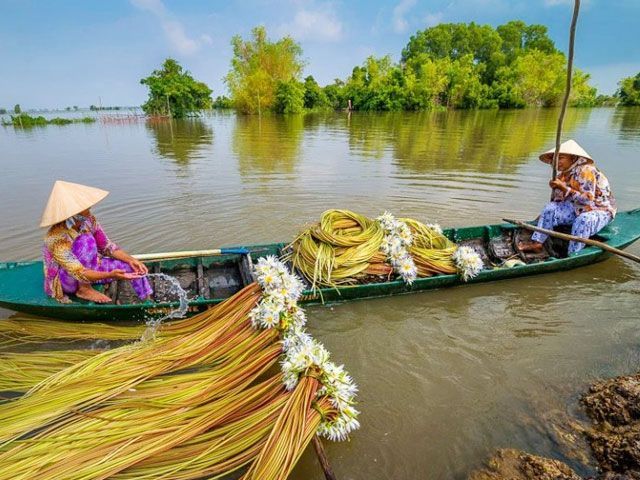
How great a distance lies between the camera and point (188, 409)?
105 inches

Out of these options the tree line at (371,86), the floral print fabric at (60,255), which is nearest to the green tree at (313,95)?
the tree line at (371,86)

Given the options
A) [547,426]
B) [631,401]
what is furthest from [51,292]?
[631,401]

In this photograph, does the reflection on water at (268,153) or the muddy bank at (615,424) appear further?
the reflection on water at (268,153)

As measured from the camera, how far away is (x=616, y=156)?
13625mm

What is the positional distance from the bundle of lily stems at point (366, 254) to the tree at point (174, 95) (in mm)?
41921

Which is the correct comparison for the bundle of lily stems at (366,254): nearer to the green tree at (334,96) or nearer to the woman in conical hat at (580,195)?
the woman in conical hat at (580,195)

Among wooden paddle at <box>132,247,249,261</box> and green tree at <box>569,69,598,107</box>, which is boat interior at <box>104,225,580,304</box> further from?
green tree at <box>569,69,598,107</box>

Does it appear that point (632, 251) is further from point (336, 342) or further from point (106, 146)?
point (106, 146)

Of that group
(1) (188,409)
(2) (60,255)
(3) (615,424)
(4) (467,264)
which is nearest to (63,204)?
(2) (60,255)

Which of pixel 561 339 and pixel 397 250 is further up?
pixel 397 250

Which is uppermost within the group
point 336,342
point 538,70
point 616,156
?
point 538,70

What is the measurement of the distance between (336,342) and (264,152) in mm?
13062

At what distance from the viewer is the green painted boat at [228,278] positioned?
13.1 ft

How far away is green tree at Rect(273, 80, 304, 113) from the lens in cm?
4325
